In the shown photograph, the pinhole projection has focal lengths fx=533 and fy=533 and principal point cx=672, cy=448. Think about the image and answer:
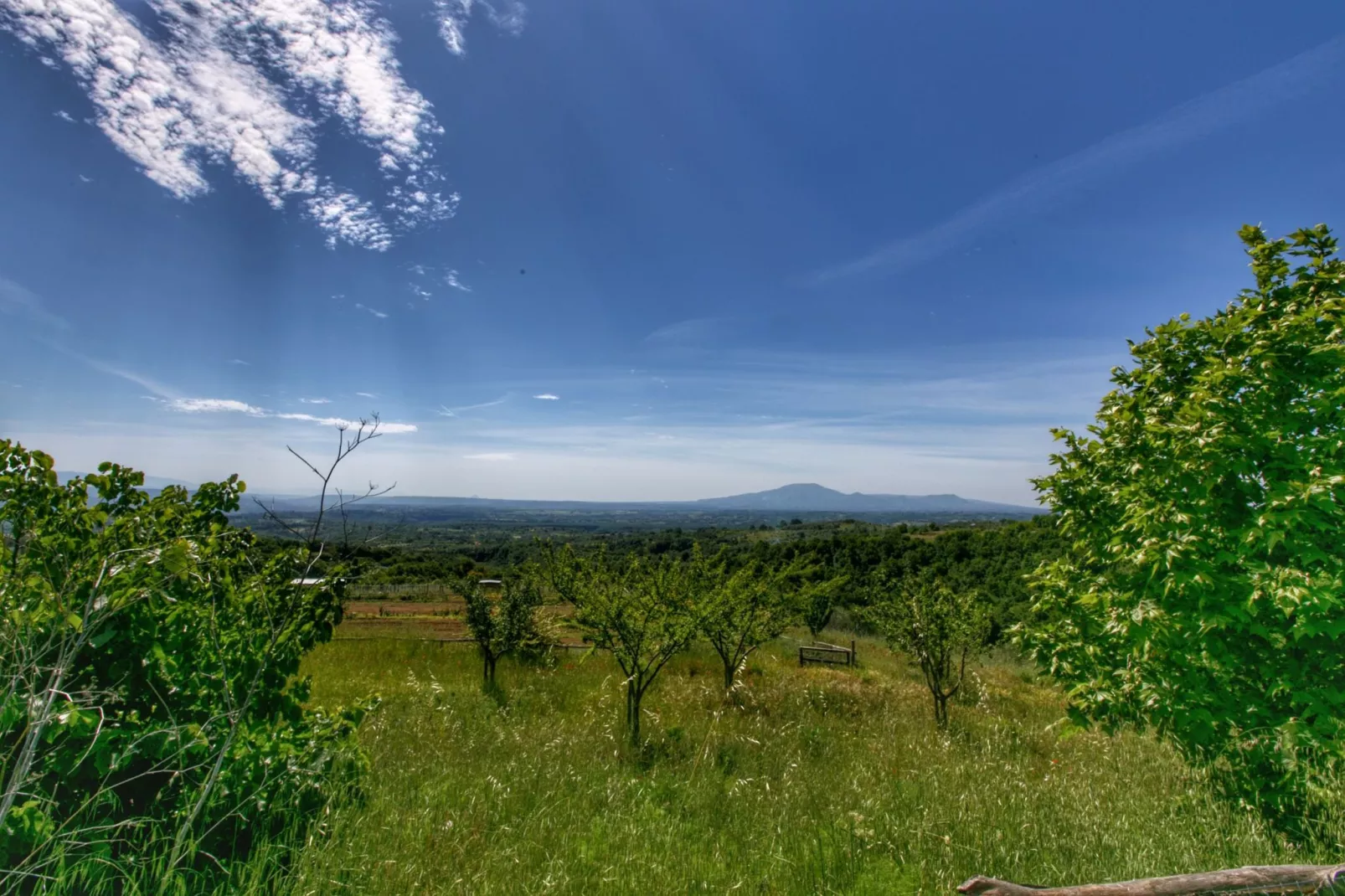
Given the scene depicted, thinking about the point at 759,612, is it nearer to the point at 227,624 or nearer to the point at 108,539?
the point at 227,624

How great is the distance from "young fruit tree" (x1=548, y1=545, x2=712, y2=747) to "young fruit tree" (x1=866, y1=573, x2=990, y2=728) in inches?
174

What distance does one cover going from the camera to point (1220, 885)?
280cm

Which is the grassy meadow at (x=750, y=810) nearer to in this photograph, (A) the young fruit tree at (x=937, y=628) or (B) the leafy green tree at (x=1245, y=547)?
(B) the leafy green tree at (x=1245, y=547)

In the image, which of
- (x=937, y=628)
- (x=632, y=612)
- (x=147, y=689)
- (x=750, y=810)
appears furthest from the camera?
(x=937, y=628)

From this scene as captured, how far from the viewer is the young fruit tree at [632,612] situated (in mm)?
8453

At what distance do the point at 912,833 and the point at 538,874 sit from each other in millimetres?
3151

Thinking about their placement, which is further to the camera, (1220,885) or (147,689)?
(147,689)

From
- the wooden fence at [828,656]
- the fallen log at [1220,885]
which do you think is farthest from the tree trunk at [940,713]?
the wooden fence at [828,656]

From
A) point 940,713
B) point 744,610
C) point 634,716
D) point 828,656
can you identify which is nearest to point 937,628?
point 940,713

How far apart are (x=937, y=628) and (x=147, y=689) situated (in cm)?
1143

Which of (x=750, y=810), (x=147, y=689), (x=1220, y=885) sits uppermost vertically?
(x=147, y=689)

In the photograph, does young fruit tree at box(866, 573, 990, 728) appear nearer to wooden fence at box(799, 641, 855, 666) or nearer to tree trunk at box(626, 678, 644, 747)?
tree trunk at box(626, 678, 644, 747)

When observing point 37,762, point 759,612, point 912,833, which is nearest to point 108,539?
point 37,762

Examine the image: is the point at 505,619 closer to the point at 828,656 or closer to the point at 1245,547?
the point at 1245,547
